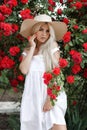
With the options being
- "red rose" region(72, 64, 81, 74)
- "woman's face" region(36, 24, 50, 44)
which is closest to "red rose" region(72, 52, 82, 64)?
"red rose" region(72, 64, 81, 74)

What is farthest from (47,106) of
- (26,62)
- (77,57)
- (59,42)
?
(59,42)

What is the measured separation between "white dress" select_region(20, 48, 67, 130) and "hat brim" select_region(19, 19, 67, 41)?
33cm

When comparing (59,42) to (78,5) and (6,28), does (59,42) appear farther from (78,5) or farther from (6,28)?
(6,28)

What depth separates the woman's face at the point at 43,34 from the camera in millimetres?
5142

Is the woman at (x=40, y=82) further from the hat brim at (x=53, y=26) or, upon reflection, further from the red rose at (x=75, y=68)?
the red rose at (x=75, y=68)

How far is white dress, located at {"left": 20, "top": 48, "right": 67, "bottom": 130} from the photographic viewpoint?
199 inches

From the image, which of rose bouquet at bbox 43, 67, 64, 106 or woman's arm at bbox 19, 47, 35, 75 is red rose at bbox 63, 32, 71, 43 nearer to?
woman's arm at bbox 19, 47, 35, 75

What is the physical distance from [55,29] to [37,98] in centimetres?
88

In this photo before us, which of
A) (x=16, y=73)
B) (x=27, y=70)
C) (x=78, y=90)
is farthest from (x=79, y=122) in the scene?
(x=27, y=70)

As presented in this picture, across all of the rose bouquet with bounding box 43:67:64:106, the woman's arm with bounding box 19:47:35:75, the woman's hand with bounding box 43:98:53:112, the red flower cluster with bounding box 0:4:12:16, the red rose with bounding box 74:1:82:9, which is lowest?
the woman's hand with bounding box 43:98:53:112

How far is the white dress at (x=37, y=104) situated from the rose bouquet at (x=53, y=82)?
299 mm

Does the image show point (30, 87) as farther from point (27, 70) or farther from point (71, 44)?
point (71, 44)

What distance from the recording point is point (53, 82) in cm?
476

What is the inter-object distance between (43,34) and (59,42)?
949 millimetres
